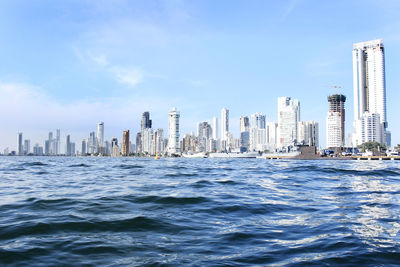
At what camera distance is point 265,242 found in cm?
701

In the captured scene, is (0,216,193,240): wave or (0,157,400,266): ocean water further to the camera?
(0,216,193,240): wave

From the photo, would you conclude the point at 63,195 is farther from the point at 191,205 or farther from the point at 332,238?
the point at 332,238

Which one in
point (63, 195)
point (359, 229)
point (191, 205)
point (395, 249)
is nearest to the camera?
point (395, 249)

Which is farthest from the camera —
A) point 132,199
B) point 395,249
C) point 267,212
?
point 132,199

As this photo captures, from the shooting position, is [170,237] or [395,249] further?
[170,237]

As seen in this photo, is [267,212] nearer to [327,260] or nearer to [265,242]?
[265,242]

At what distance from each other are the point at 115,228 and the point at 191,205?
405 centimetres

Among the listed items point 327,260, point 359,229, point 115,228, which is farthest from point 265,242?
point 115,228

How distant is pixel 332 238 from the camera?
7219 mm

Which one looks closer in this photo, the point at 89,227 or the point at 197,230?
the point at 197,230

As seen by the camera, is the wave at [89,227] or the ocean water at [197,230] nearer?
the ocean water at [197,230]

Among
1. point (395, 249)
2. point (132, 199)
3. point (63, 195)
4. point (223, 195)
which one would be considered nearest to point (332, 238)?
point (395, 249)

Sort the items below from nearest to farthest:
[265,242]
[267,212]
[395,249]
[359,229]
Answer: [395,249] → [265,242] → [359,229] → [267,212]

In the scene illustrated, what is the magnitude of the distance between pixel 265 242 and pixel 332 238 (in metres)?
1.73
